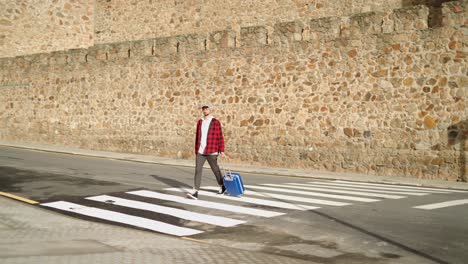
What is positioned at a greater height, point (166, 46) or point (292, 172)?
point (166, 46)

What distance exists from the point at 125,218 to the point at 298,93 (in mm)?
9898

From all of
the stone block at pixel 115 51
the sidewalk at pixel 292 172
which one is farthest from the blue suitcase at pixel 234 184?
A: the stone block at pixel 115 51

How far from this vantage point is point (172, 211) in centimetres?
850

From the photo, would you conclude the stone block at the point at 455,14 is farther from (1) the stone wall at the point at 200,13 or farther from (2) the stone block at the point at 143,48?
(2) the stone block at the point at 143,48

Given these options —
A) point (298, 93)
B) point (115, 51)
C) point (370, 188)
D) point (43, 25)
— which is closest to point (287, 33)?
point (298, 93)

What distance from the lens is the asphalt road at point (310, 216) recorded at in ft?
20.2

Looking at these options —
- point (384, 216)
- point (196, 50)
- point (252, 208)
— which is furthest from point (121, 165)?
point (384, 216)

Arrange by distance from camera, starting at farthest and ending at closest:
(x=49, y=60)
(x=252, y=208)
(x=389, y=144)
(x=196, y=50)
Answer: (x=49, y=60) < (x=196, y=50) < (x=389, y=144) < (x=252, y=208)

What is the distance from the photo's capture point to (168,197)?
9.82 meters

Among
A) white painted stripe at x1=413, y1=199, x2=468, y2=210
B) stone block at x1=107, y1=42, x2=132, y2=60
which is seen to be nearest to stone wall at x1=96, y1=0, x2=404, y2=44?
stone block at x1=107, y1=42, x2=132, y2=60

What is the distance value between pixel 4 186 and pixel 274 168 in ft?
27.2

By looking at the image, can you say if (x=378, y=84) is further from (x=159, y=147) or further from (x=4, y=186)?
(x=4, y=186)

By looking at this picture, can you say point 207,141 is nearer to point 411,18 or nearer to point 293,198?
point 293,198

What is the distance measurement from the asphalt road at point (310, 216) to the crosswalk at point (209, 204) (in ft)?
0.10
